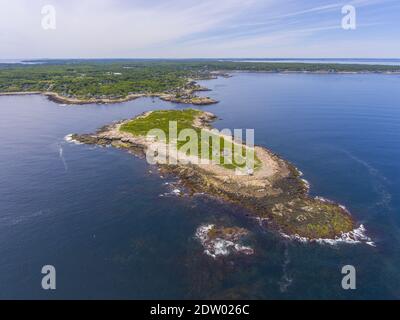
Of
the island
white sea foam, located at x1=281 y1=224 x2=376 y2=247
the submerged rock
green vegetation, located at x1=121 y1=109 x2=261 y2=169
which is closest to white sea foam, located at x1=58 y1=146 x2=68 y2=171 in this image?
the island

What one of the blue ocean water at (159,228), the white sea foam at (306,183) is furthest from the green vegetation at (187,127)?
the blue ocean water at (159,228)

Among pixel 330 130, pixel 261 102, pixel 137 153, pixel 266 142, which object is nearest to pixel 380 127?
pixel 330 130

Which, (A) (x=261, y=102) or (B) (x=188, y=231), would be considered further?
(A) (x=261, y=102)

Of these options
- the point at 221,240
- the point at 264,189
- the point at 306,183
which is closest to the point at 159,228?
the point at 221,240

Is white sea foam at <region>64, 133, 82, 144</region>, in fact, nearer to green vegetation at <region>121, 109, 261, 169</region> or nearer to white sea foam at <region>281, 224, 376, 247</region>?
green vegetation at <region>121, 109, 261, 169</region>
